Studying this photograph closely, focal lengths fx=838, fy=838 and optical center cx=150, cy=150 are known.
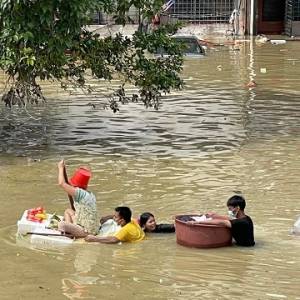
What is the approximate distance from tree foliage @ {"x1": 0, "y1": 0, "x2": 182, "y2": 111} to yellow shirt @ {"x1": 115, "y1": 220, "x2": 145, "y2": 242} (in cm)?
422

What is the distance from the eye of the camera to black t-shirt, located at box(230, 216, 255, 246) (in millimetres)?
9344

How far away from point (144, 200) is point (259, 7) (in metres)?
33.5

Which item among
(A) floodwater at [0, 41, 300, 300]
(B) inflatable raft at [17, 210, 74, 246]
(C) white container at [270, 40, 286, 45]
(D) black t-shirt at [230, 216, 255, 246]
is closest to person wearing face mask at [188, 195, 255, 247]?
(D) black t-shirt at [230, 216, 255, 246]

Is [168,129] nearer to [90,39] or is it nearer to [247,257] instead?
[90,39]

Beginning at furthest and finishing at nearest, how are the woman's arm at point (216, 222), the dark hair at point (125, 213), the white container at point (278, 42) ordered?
the white container at point (278, 42) < the dark hair at point (125, 213) < the woman's arm at point (216, 222)

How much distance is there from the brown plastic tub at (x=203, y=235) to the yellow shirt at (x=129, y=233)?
57 centimetres

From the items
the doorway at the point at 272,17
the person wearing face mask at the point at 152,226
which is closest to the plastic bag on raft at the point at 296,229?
the person wearing face mask at the point at 152,226

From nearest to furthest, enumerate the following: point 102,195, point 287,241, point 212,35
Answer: point 287,241, point 102,195, point 212,35

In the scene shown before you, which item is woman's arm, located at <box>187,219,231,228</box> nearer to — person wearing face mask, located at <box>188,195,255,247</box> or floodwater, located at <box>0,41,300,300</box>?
person wearing face mask, located at <box>188,195,255,247</box>

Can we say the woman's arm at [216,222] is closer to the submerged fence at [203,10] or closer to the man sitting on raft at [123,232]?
the man sitting on raft at [123,232]

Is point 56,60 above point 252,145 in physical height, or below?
above

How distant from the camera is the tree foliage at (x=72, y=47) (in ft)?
42.5

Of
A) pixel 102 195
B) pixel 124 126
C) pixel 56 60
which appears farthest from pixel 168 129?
pixel 102 195

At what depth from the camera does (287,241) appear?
383 inches
